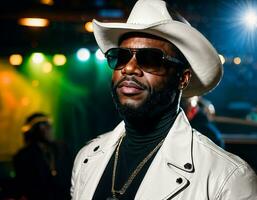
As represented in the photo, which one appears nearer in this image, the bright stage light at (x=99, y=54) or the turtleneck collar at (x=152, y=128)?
the turtleneck collar at (x=152, y=128)

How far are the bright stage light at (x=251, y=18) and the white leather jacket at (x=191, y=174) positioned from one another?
841 centimetres

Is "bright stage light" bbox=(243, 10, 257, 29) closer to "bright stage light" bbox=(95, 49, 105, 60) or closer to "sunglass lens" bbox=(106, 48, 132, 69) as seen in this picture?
"bright stage light" bbox=(95, 49, 105, 60)

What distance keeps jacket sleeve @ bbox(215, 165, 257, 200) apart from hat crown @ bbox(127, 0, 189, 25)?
91cm

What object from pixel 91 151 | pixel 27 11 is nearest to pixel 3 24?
pixel 27 11

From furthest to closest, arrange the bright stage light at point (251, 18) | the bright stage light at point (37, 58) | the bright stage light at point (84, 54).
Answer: the bright stage light at point (37, 58), the bright stage light at point (84, 54), the bright stage light at point (251, 18)

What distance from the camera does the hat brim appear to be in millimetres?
2408

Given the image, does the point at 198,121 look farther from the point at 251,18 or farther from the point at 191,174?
the point at 251,18

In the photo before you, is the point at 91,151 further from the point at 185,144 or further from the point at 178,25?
the point at 178,25

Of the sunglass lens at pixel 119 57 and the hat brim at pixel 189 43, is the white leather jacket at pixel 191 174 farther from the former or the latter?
the sunglass lens at pixel 119 57

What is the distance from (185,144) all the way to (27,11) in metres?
8.11

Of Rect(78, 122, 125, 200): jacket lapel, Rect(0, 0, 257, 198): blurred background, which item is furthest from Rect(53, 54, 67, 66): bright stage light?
Rect(78, 122, 125, 200): jacket lapel

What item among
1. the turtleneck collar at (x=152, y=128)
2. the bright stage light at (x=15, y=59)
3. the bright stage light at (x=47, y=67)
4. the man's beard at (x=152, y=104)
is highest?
the bright stage light at (x=15, y=59)

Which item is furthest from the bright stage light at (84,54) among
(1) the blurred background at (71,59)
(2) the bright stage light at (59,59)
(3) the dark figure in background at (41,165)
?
(3) the dark figure in background at (41,165)

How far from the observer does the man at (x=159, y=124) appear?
226cm
